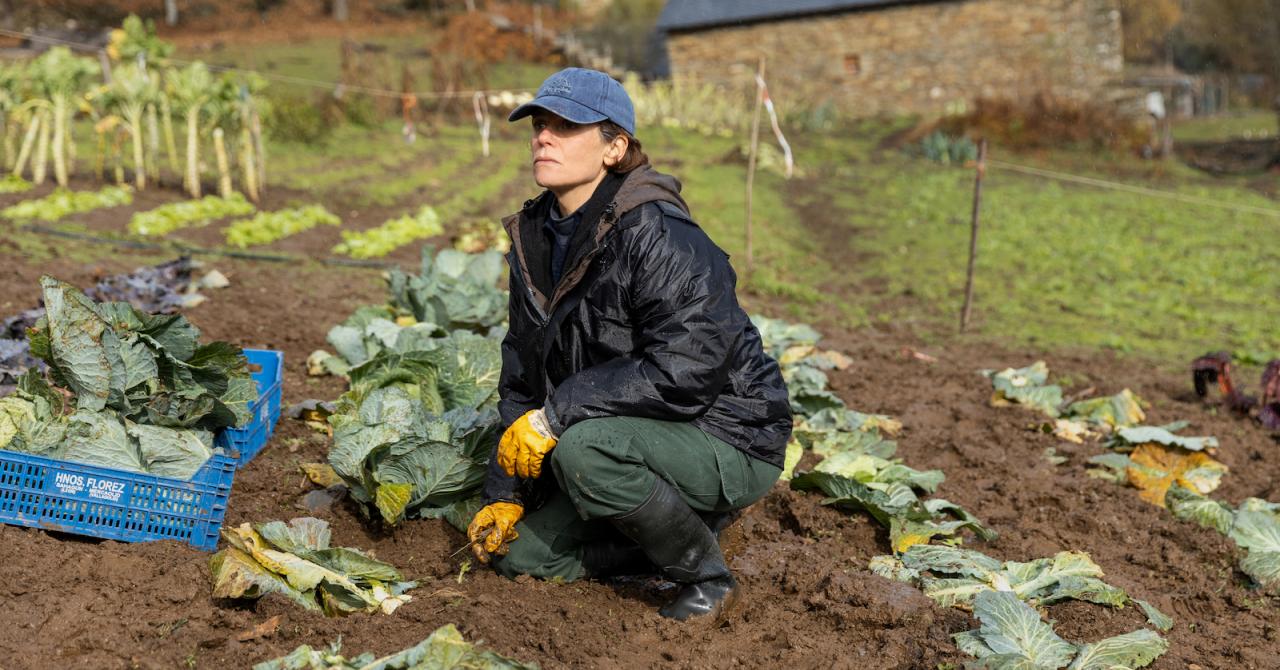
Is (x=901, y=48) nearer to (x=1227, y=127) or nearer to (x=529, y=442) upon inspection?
(x=1227, y=127)

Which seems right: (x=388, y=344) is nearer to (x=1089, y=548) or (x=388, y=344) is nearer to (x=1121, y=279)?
(x=1089, y=548)

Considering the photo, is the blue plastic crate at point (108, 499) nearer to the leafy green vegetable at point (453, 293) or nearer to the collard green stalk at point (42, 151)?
the leafy green vegetable at point (453, 293)

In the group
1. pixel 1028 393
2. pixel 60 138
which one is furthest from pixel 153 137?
pixel 1028 393

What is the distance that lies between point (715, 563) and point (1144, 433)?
3.51m

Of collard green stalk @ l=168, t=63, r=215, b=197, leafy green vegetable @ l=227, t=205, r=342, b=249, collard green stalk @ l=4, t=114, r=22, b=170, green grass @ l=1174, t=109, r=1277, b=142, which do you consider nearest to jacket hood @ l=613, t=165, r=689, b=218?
leafy green vegetable @ l=227, t=205, r=342, b=249

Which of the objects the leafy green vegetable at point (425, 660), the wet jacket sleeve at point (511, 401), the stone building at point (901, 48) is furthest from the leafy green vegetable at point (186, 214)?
the stone building at point (901, 48)

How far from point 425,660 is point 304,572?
2.19 feet

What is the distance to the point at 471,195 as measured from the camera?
1363cm

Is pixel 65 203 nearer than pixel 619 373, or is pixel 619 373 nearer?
pixel 619 373

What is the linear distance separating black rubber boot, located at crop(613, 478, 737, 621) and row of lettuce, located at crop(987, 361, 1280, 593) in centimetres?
240

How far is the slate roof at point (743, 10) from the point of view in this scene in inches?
1022

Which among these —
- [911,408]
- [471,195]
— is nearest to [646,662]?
[911,408]

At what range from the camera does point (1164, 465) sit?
6180 millimetres

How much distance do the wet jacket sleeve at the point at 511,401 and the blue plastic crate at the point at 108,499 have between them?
869mm
